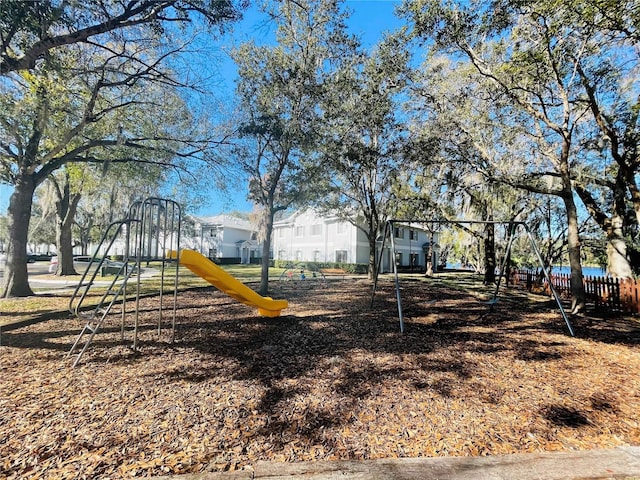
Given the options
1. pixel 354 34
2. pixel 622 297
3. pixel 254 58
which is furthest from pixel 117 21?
pixel 622 297

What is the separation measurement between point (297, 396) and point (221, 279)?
2.63 metres

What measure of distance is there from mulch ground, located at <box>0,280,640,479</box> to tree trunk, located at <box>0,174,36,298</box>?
419 centimetres

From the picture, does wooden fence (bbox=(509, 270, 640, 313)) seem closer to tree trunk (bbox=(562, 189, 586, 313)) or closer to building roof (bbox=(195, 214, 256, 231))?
tree trunk (bbox=(562, 189, 586, 313))

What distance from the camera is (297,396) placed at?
10.6ft

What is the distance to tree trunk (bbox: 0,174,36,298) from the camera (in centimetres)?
829

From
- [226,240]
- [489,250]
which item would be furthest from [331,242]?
[489,250]

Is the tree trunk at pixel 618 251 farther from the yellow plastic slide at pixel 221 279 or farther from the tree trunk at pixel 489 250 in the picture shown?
the yellow plastic slide at pixel 221 279

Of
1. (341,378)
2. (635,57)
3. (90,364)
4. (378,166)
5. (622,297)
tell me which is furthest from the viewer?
(378,166)

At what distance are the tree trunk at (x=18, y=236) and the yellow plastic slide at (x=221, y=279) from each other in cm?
685

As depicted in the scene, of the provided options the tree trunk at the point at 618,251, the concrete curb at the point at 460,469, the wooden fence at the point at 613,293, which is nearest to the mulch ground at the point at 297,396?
the concrete curb at the point at 460,469

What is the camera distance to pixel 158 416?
2.79 metres

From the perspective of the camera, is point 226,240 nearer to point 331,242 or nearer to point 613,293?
point 331,242

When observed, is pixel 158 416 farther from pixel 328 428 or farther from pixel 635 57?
pixel 635 57

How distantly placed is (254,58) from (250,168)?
11.2 feet
